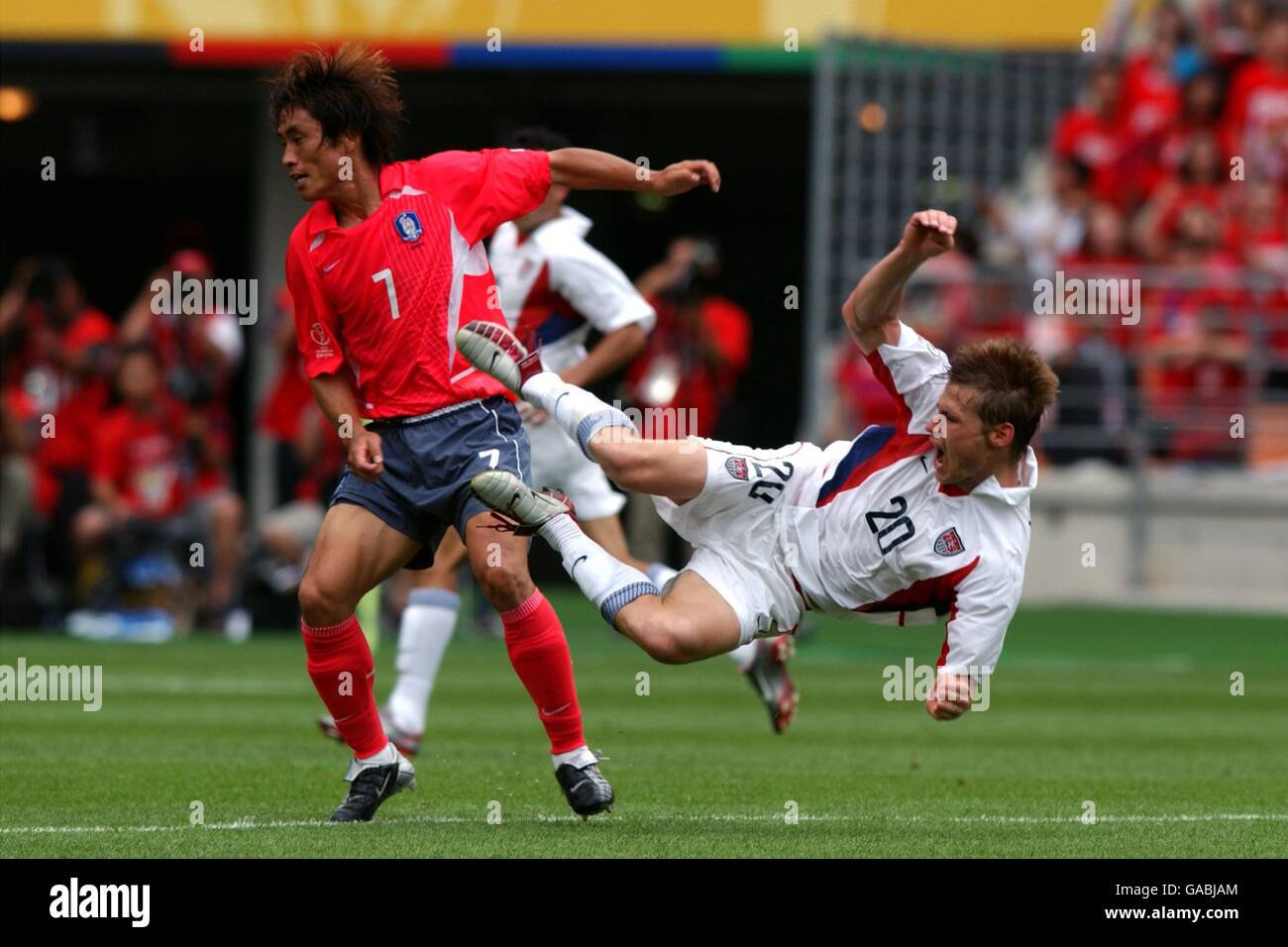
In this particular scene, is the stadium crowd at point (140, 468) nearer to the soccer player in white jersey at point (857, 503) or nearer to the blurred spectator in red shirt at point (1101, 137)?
the blurred spectator in red shirt at point (1101, 137)

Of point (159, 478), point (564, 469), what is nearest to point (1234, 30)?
point (159, 478)

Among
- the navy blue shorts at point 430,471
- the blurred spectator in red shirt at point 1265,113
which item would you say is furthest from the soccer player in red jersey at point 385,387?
the blurred spectator in red shirt at point 1265,113

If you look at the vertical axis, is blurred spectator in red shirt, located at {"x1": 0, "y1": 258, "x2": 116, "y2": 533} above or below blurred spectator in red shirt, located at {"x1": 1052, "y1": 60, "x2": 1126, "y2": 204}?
below

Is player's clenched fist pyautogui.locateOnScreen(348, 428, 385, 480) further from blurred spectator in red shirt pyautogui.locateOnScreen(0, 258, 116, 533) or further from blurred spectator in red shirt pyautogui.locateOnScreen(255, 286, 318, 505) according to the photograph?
blurred spectator in red shirt pyautogui.locateOnScreen(0, 258, 116, 533)

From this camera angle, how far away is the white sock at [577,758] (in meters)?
7.70

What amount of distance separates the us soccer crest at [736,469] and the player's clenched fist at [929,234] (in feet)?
3.60

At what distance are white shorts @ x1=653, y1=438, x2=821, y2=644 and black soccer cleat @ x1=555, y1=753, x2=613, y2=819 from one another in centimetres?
73

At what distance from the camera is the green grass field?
23.6ft

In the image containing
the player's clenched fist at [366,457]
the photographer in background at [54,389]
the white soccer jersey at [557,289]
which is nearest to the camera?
the player's clenched fist at [366,457]

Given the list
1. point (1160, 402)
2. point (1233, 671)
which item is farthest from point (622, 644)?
point (1160, 402)

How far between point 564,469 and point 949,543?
10.9 feet

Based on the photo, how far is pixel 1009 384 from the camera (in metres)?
7.41

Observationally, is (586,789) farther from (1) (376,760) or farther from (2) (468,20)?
(2) (468,20)

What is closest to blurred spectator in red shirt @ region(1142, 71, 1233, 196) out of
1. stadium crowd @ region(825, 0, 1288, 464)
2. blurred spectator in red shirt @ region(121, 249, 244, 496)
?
stadium crowd @ region(825, 0, 1288, 464)
